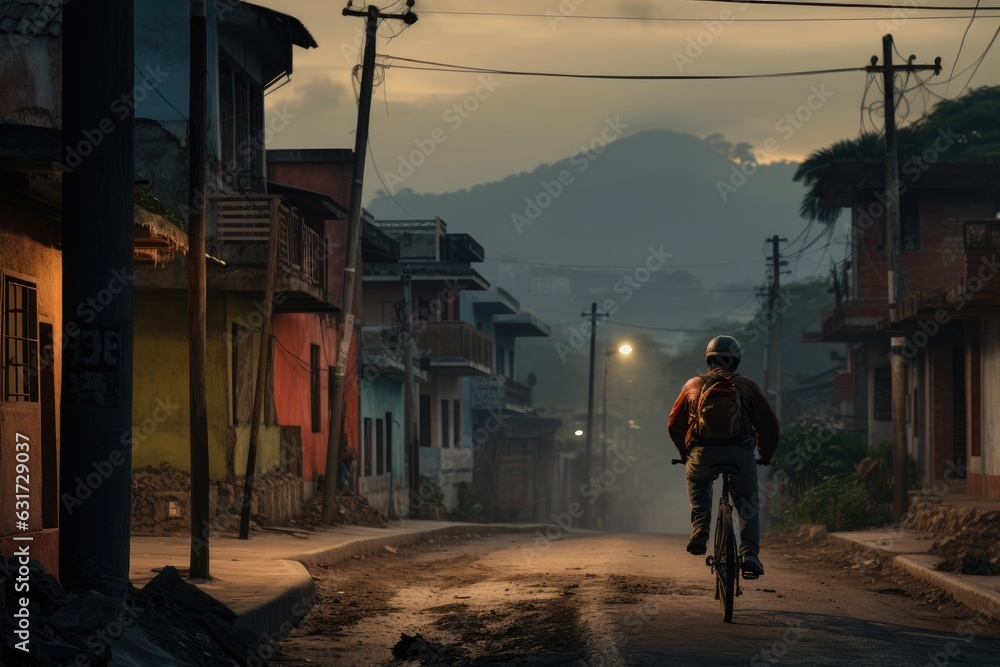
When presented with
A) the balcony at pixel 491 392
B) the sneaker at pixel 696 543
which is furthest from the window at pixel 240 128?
Result: the balcony at pixel 491 392

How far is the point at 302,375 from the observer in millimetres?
26547

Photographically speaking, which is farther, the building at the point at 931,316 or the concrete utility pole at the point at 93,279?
the building at the point at 931,316

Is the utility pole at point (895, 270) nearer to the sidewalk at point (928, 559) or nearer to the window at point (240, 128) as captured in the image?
the sidewalk at point (928, 559)

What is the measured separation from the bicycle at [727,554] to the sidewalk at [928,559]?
2722 millimetres

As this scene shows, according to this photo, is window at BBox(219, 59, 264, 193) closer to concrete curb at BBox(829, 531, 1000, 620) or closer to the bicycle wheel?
concrete curb at BBox(829, 531, 1000, 620)

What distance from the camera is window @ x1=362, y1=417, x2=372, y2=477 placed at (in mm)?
33500

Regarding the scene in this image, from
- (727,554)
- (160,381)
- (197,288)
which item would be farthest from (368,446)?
(727,554)

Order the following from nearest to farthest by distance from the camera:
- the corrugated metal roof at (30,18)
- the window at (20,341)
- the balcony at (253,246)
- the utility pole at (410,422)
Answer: the window at (20,341) → the corrugated metal roof at (30,18) → the balcony at (253,246) → the utility pole at (410,422)

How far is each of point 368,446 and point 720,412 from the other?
25153mm

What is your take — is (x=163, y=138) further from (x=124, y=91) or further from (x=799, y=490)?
(x=799, y=490)

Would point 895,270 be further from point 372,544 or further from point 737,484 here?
point 737,484

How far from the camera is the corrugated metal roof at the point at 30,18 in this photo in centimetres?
1283

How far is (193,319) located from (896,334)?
1774 cm

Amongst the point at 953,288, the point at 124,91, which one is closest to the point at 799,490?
the point at 953,288
